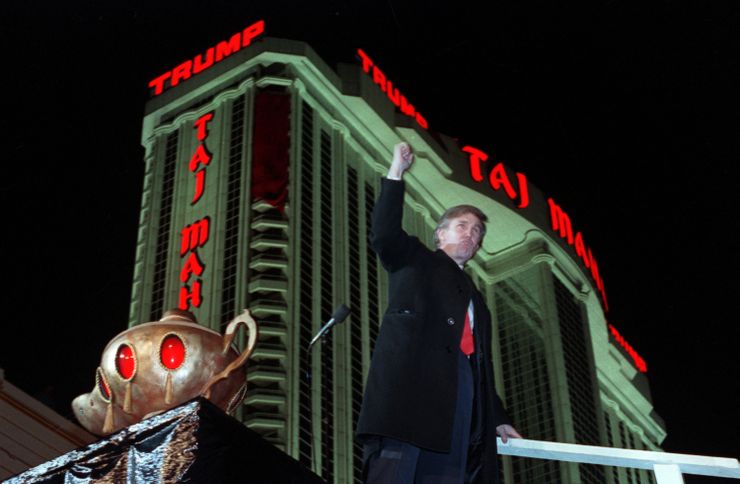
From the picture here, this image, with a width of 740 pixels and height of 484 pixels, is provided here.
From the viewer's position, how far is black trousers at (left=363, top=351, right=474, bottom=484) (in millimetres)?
4176

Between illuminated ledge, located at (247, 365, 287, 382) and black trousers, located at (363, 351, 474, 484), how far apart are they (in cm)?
2843

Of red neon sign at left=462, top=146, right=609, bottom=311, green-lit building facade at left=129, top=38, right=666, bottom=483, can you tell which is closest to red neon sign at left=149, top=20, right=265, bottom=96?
green-lit building facade at left=129, top=38, right=666, bottom=483

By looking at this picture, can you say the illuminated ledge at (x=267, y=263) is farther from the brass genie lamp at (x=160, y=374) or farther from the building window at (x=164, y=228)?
the brass genie lamp at (x=160, y=374)

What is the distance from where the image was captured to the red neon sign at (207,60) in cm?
4184

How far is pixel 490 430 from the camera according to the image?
4.53 m

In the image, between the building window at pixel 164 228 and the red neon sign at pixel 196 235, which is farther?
the building window at pixel 164 228

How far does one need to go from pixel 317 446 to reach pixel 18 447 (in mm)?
25407

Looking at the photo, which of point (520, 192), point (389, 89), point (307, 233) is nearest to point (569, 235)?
point (520, 192)

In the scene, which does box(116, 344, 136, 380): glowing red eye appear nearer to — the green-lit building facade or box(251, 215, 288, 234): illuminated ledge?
the green-lit building facade

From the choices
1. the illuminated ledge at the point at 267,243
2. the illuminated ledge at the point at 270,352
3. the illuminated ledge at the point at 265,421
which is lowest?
the illuminated ledge at the point at 265,421

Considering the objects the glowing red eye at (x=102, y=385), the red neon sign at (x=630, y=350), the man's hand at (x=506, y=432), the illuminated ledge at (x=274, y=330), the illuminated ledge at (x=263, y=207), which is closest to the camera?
the glowing red eye at (x=102, y=385)

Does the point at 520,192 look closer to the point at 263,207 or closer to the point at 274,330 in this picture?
the point at 263,207

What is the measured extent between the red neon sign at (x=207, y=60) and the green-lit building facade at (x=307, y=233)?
1.10 ft

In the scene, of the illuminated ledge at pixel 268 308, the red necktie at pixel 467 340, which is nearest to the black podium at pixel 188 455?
the red necktie at pixel 467 340
